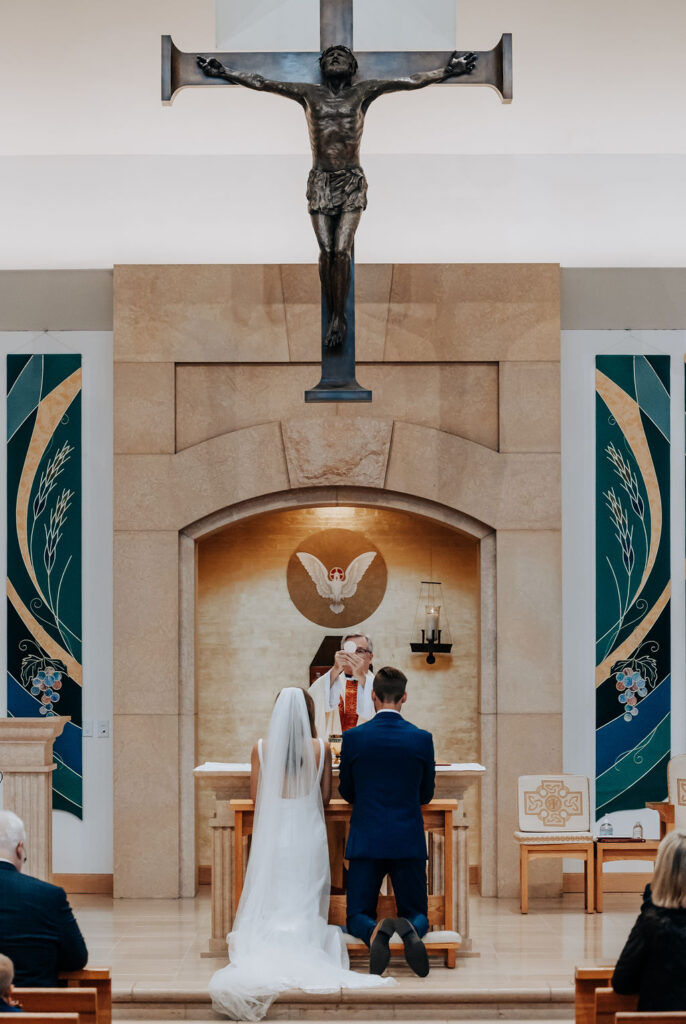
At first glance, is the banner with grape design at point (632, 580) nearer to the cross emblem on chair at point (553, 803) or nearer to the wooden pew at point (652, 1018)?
the cross emblem on chair at point (553, 803)

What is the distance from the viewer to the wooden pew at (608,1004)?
4.32 meters

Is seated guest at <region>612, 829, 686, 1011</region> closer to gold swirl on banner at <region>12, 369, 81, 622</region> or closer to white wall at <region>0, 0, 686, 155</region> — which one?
white wall at <region>0, 0, 686, 155</region>

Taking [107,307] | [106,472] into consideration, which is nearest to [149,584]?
[106,472]

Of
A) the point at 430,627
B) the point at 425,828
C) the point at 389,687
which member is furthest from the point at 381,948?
the point at 430,627

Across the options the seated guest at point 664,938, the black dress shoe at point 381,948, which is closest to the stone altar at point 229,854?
the black dress shoe at point 381,948

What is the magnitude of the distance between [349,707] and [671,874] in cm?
Answer: 439

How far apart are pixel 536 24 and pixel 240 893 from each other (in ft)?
18.6

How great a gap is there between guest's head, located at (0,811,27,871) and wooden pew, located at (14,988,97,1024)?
17.8 inches

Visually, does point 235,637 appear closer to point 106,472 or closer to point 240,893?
point 106,472

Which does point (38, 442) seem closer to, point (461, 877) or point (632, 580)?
point (461, 877)

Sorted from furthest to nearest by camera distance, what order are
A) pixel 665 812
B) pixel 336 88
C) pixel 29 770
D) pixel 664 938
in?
pixel 665 812, pixel 29 770, pixel 336 88, pixel 664 938

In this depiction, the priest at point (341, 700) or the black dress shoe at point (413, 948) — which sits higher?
the priest at point (341, 700)

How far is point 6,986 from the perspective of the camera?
363 centimetres

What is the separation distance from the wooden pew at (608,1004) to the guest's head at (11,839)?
2.17 m
